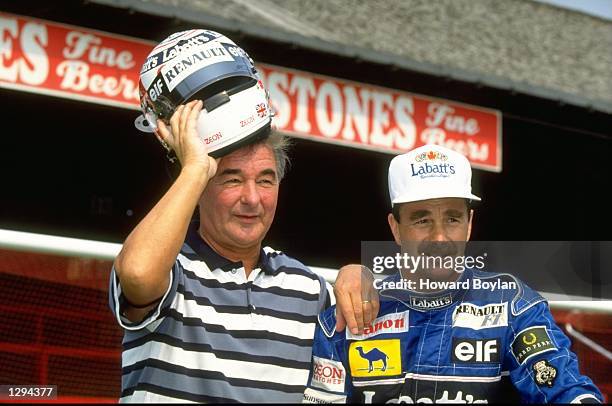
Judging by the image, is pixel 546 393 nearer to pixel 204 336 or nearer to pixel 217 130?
Answer: pixel 204 336

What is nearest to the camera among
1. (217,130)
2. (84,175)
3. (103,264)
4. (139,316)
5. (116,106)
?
(139,316)

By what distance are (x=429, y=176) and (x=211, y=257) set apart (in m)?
0.74

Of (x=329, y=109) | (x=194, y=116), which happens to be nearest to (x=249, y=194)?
(x=194, y=116)

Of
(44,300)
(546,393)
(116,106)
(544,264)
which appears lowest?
(546,393)

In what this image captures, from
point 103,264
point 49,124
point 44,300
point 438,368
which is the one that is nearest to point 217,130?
point 438,368

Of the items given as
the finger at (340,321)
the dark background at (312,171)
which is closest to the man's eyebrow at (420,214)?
the finger at (340,321)

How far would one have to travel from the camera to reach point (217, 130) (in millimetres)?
3209

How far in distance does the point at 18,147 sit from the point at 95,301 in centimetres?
470

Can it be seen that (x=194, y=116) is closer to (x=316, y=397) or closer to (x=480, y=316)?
(x=316, y=397)

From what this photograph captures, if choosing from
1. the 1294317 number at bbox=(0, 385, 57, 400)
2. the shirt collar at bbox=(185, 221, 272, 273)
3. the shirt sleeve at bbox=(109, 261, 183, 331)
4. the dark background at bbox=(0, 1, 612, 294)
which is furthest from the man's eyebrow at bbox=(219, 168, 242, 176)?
the dark background at bbox=(0, 1, 612, 294)

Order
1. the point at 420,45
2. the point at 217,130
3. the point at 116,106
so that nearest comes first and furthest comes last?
the point at 217,130 → the point at 116,106 → the point at 420,45

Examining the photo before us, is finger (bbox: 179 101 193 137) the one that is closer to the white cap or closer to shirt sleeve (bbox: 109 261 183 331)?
shirt sleeve (bbox: 109 261 183 331)

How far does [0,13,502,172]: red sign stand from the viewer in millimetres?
7375

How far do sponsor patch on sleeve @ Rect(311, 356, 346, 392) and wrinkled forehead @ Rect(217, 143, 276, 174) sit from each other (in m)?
0.61
